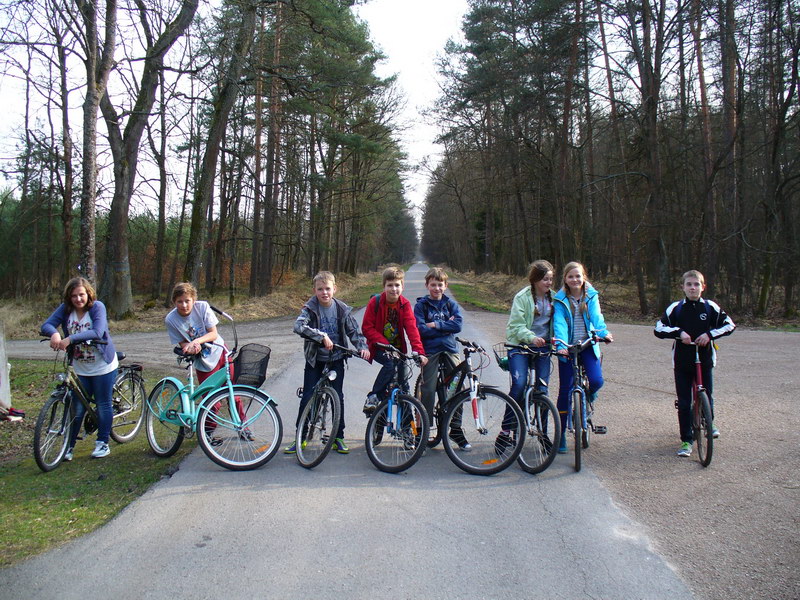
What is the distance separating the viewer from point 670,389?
8828 millimetres

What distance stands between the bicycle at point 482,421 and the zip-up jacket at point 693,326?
1.63m

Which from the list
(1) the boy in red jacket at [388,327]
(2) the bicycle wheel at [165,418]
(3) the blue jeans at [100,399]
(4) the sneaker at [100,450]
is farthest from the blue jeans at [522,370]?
(4) the sneaker at [100,450]

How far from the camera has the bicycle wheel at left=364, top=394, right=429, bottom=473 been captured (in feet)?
17.5

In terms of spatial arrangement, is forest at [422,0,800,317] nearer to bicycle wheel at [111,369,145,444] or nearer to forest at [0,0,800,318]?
forest at [0,0,800,318]

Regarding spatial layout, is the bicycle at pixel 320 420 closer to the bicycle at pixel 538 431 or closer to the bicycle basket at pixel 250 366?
the bicycle basket at pixel 250 366

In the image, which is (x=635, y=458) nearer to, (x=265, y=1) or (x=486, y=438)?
(x=486, y=438)

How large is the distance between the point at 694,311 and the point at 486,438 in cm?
232

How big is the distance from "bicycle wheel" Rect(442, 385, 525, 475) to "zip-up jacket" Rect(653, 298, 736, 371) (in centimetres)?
162

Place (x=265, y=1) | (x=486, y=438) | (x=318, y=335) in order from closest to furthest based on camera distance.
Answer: (x=318, y=335) < (x=486, y=438) < (x=265, y=1)

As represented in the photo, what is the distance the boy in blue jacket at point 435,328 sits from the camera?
576 cm

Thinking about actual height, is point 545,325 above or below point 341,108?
below

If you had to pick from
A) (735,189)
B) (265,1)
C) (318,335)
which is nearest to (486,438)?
(318,335)

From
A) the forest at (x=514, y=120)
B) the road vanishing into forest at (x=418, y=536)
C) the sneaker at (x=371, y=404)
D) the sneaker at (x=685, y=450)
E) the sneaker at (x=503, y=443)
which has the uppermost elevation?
the forest at (x=514, y=120)

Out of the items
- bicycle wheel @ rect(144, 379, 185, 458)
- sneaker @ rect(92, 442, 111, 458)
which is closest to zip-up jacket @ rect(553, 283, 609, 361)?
bicycle wheel @ rect(144, 379, 185, 458)
